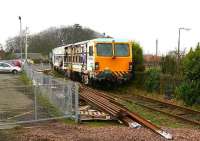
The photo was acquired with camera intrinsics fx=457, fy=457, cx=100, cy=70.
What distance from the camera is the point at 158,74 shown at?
84.8 ft

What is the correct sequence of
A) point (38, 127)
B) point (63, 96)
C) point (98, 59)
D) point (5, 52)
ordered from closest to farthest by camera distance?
point (38, 127)
point (63, 96)
point (98, 59)
point (5, 52)

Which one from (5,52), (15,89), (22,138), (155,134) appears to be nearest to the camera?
(22,138)

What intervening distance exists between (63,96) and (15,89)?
5.94 feet

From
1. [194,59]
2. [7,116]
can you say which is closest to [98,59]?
[194,59]

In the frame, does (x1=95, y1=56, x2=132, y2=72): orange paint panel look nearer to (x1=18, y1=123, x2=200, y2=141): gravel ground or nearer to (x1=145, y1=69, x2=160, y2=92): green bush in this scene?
(x1=145, y1=69, x2=160, y2=92): green bush

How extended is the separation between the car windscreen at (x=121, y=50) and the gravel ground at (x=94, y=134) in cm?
1636

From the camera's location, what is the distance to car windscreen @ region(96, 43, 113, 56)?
2867cm

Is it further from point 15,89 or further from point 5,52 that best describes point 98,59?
point 5,52

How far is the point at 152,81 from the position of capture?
26.1m

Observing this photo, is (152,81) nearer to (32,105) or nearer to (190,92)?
(190,92)

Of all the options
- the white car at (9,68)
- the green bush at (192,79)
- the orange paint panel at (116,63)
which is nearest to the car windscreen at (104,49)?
the orange paint panel at (116,63)

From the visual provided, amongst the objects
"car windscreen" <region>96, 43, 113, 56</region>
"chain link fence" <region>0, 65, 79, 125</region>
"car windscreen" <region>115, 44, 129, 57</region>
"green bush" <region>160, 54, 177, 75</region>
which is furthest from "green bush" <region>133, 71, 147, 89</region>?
"chain link fence" <region>0, 65, 79, 125</region>

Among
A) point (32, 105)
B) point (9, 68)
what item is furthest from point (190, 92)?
point (9, 68)

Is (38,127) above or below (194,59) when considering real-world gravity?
below
